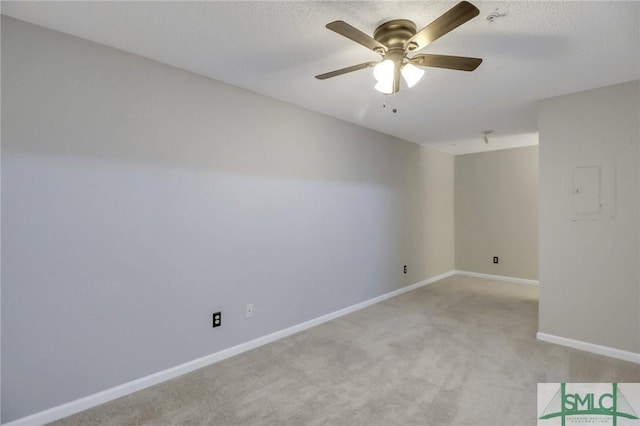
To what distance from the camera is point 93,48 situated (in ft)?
6.73

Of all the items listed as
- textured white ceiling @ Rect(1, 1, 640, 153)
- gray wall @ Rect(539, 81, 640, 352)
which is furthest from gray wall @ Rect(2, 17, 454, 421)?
gray wall @ Rect(539, 81, 640, 352)

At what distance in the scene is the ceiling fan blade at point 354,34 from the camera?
1432 mm

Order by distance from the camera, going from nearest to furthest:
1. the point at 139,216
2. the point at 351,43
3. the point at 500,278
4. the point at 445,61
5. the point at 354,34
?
the point at 354,34 → the point at 445,61 → the point at 351,43 → the point at 139,216 → the point at 500,278

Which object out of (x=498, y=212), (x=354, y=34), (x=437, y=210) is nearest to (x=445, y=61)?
(x=354, y=34)

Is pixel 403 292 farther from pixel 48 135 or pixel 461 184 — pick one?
pixel 48 135

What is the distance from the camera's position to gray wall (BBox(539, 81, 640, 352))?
2.63m

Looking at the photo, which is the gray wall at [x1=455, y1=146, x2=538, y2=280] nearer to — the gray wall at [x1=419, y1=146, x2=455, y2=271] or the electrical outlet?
the gray wall at [x1=419, y1=146, x2=455, y2=271]

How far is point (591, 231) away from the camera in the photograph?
2797 millimetres

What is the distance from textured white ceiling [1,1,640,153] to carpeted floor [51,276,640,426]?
2287mm

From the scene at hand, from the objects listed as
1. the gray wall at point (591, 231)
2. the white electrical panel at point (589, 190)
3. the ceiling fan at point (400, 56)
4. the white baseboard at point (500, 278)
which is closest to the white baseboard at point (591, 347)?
the gray wall at point (591, 231)

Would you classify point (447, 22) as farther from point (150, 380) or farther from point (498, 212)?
point (498, 212)

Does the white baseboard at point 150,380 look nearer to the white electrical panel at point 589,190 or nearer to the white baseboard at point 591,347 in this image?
the white baseboard at point 591,347

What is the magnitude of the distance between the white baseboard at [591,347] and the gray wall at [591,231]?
38 mm

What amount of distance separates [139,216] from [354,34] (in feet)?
5.95
